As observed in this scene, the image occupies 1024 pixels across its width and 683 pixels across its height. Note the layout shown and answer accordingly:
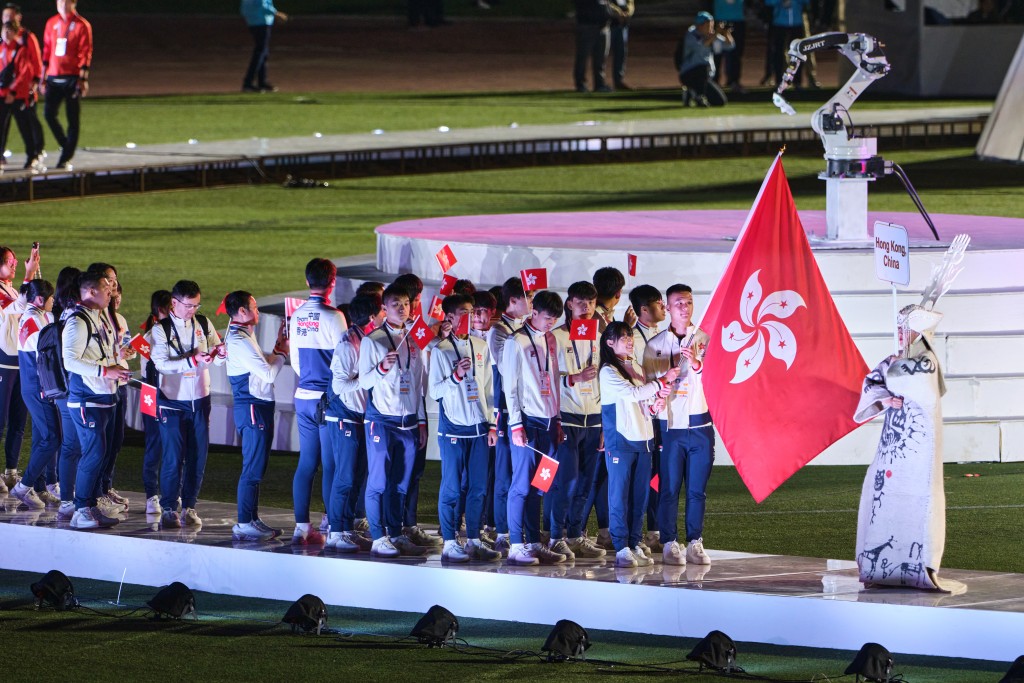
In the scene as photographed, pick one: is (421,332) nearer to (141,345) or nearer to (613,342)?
(613,342)

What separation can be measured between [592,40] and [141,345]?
2776 centimetres

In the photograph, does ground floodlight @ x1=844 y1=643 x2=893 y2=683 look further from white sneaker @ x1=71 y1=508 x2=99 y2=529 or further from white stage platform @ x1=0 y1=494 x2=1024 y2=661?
white sneaker @ x1=71 y1=508 x2=99 y2=529

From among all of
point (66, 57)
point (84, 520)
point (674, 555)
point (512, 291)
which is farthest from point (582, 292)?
point (66, 57)

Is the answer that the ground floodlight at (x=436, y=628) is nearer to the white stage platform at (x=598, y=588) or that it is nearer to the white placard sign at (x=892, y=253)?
the white stage platform at (x=598, y=588)

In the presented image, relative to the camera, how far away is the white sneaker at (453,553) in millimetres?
9805

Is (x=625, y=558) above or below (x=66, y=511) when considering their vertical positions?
below

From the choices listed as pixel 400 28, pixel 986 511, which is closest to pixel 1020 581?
pixel 986 511

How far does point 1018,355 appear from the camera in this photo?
1310 centimetres

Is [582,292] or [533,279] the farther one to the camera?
[533,279]

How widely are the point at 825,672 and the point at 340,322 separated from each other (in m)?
3.18

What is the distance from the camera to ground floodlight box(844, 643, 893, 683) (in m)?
8.30

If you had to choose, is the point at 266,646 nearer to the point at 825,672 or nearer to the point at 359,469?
the point at 359,469

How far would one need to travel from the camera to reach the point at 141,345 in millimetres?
10695

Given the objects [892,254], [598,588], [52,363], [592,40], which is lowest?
[598,588]
